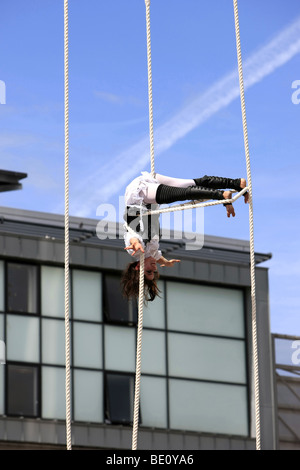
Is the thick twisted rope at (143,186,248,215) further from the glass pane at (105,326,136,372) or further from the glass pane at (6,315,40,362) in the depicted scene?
the glass pane at (105,326,136,372)

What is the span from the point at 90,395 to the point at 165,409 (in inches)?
108

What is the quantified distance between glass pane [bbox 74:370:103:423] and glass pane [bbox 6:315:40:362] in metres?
1.45

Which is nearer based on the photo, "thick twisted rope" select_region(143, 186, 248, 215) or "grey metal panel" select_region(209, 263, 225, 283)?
"thick twisted rope" select_region(143, 186, 248, 215)

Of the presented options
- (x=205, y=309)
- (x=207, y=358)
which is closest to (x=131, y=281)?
(x=207, y=358)

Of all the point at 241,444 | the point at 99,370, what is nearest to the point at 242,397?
the point at 241,444

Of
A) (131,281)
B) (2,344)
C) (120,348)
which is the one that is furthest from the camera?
(120,348)

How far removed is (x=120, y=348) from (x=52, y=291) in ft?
8.80

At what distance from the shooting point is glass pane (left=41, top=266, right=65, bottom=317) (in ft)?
141

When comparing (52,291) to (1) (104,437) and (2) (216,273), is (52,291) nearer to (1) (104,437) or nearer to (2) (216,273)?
(1) (104,437)

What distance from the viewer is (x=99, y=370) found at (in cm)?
4322

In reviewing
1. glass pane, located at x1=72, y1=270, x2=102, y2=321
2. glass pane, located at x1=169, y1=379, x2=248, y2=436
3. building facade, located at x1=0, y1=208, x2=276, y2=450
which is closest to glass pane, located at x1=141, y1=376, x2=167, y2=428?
building facade, located at x1=0, y1=208, x2=276, y2=450

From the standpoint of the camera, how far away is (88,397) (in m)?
42.8

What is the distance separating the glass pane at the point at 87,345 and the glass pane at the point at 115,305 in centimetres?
61

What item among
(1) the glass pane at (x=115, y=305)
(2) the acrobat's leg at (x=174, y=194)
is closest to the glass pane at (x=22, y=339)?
(1) the glass pane at (x=115, y=305)
